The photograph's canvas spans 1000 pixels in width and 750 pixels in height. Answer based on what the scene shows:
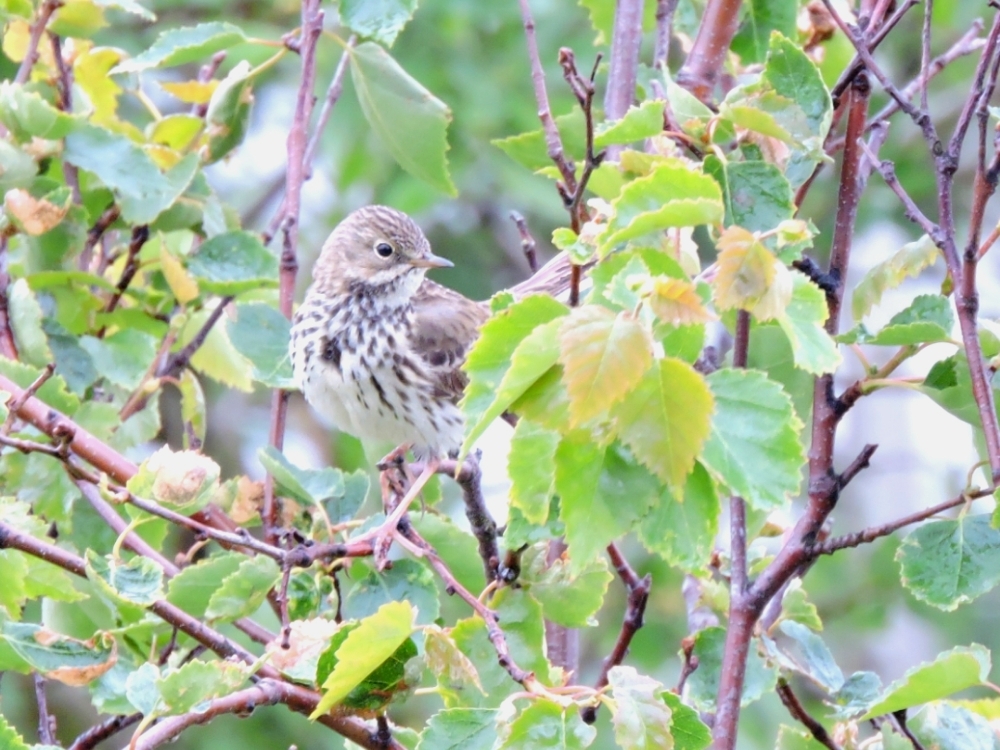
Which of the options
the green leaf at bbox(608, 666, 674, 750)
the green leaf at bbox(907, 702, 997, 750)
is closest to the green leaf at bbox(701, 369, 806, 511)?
the green leaf at bbox(608, 666, 674, 750)

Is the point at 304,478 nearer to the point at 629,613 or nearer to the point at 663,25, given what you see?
the point at 629,613

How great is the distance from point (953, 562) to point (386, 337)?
2038 mm

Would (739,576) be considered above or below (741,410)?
below

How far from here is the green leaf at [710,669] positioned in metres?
2.44

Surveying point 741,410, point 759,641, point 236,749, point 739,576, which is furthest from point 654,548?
point 236,749

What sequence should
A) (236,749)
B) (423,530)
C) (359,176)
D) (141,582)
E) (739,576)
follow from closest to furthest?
(141,582) → (739,576) → (423,530) → (236,749) → (359,176)

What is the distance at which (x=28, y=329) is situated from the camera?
2814 millimetres

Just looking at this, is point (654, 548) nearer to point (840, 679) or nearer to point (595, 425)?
point (595, 425)

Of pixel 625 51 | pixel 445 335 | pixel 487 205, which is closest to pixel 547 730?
pixel 625 51

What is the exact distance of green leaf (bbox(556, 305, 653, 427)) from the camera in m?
1.49

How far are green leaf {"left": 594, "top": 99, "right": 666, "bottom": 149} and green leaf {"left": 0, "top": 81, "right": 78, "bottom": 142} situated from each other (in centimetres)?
137

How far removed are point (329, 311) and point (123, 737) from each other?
14.9 feet

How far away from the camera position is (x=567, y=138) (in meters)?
2.98

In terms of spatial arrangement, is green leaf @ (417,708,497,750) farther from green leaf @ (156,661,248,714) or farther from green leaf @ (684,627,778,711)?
green leaf @ (684,627,778,711)
